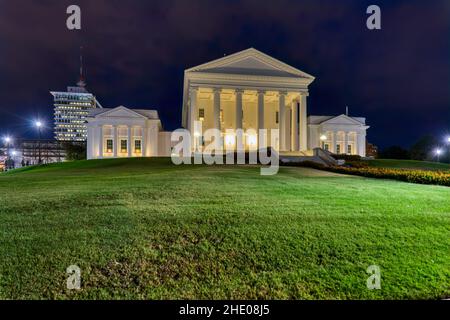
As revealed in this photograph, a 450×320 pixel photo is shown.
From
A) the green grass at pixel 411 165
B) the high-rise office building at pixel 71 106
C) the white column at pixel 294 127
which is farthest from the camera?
the high-rise office building at pixel 71 106

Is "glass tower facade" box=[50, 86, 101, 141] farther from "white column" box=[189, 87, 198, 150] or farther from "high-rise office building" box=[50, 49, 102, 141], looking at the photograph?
"white column" box=[189, 87, 198, 150]

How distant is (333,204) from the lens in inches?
344

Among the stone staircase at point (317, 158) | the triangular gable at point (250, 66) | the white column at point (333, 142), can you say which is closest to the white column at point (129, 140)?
the triangular gable at point (250, 66)

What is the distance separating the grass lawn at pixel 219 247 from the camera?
4641 mm

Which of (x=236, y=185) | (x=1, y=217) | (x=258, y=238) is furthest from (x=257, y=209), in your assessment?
(x=1, y=217)

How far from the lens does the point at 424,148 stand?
68.6 meters

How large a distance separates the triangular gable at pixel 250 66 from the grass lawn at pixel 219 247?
101ft

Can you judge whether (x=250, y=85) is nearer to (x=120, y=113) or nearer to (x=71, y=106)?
(x=120, y=113)

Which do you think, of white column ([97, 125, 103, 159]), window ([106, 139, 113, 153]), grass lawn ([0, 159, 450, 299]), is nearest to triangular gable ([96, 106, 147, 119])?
white column ([97, 125, 103, 159])

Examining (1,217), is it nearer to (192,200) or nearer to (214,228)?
(192,200)

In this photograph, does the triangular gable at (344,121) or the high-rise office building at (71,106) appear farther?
the high-rise office building at (71,106)

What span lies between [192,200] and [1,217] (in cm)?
538

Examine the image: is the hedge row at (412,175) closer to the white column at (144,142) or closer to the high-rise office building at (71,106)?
the white column at (144,142)

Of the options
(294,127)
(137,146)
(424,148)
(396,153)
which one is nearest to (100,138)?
(137,146)
